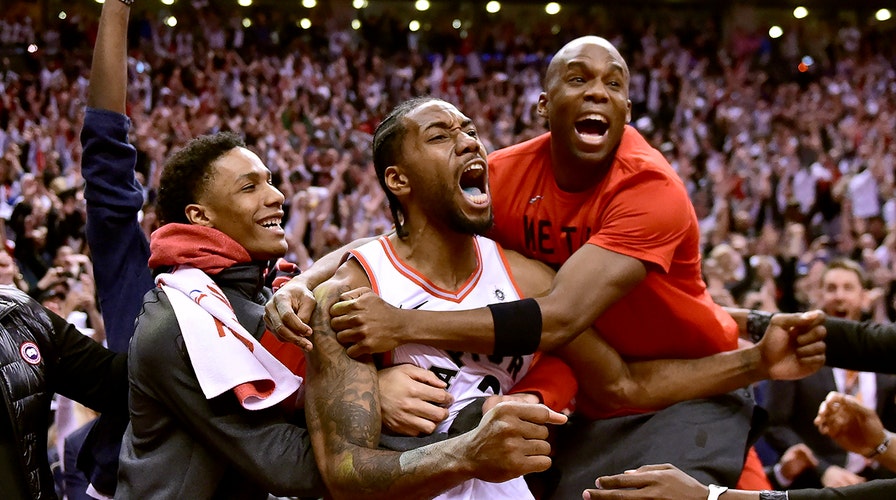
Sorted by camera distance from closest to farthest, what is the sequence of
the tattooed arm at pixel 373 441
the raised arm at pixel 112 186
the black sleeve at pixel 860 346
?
the tattooed arm at pixel 373 441 → the raised arm at pixel 112 186 → the black sleeve at pixel 860 346

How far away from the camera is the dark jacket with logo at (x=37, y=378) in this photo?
259cm

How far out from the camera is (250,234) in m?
2.85

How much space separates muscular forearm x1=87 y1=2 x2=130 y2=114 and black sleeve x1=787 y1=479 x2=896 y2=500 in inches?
88.1

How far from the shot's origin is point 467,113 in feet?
50.1

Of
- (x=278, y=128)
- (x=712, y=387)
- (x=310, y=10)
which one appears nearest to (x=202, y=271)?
(x=712, y=387)

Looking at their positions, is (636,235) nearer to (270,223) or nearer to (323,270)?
(323,270)

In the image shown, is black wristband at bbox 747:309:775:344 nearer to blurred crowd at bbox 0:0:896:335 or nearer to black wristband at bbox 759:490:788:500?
black wristband at bbox 759:490:788:500

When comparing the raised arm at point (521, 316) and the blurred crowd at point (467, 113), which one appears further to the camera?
the blurred crowd at point (467, 113)

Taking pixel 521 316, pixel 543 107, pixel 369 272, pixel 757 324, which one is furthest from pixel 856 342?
pixel 369 272

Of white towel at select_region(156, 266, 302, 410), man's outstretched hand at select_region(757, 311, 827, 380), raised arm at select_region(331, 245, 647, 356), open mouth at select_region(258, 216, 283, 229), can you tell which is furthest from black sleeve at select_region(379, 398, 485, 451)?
man's outstretched hand at select_region(757, 311, 827, 380)

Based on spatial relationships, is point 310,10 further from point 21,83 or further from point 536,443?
point 536,443

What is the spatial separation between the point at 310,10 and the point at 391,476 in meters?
18.8

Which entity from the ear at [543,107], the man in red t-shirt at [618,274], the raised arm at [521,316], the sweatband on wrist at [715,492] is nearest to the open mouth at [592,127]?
the man in red t-shirt at [618,274]

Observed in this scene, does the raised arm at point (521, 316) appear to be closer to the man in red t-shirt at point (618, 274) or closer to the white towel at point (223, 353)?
the man in red t-shirt at point (618, 274)
